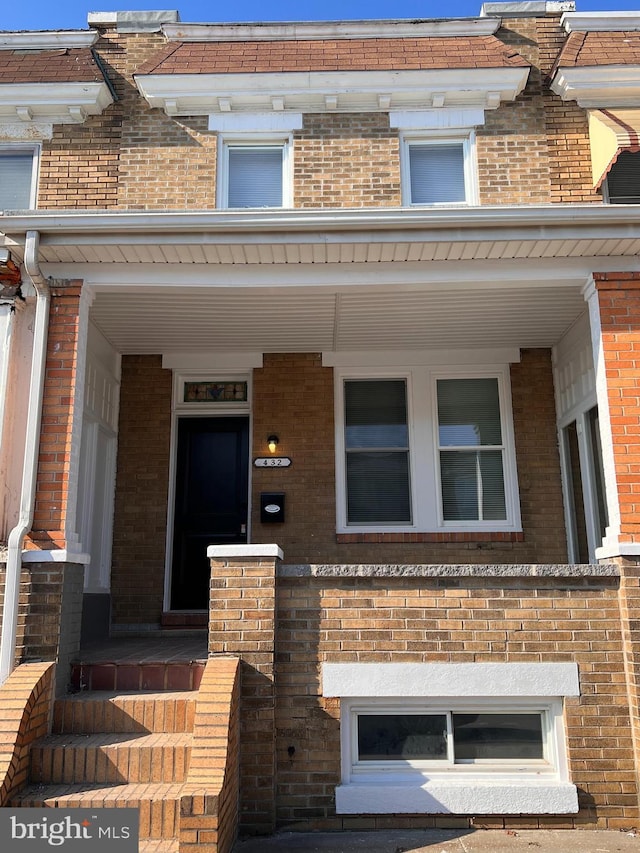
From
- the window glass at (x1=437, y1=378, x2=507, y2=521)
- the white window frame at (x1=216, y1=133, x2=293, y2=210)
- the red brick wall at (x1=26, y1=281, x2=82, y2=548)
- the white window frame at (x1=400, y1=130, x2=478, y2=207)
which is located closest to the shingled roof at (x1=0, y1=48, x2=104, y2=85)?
the white window frame at (x1=216, y1=133, x2=293, y2=210)

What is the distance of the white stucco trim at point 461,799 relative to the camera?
5062 mm

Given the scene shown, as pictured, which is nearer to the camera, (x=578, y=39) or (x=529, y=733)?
(x=529, y=733)

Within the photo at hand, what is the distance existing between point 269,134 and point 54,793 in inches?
263

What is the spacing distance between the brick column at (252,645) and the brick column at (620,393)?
105 inches

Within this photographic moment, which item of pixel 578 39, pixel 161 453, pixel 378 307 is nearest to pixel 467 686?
pixel 378 307

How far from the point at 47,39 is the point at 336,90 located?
11.4ft

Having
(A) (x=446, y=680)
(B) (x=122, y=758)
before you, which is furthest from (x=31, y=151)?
(A) (x=446, y=680)

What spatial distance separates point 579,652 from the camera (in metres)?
5.38

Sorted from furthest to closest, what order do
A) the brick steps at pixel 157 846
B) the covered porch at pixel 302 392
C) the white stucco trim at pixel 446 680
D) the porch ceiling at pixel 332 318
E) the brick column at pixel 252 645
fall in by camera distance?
the porch ceiling at pixel 332 318
the covered porch at pixel 302 392
the white stucco trim at pixel 446 680
the brick column at pixel 252 645
the brick steps at pixel 157 846

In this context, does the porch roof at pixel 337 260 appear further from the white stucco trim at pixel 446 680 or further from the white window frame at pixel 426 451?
the white stucco trim at pixel 446 680

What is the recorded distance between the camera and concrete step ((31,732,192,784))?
4.77 m

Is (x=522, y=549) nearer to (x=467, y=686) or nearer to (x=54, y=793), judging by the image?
(x=467, y=686)

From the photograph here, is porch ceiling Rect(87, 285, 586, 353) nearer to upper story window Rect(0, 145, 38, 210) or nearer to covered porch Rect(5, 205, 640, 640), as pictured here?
covered porch Rect(5, 205, 640, 640)

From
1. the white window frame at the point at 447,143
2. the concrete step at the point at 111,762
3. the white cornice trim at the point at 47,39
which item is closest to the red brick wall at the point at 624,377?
the white window frame at the point at 447,143
